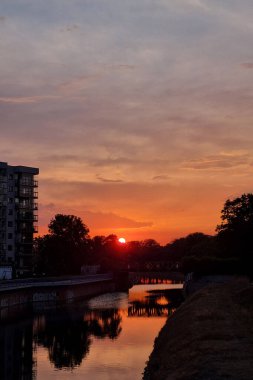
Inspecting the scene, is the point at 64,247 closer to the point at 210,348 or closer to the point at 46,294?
the point at 46,294

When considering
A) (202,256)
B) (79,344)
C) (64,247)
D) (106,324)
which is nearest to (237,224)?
(106,324)

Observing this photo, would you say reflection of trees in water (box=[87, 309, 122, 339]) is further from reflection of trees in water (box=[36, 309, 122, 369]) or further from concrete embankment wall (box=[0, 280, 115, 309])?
concrete embankment wall (box=[0, 280, 115, 309])

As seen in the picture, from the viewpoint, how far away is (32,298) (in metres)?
121

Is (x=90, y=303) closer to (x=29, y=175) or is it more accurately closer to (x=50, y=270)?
(x=50, y=270)

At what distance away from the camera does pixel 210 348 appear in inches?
1553

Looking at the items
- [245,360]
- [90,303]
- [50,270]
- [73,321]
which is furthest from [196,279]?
[245,360]

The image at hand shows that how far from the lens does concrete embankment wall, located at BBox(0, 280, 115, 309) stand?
107m

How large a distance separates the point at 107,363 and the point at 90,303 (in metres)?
72.5

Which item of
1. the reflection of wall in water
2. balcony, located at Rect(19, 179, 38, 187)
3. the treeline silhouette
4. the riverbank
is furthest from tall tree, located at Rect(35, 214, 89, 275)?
the riverbank

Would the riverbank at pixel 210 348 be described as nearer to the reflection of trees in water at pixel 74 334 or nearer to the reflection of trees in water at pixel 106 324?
the reflection of trees in water at pixel 74 334

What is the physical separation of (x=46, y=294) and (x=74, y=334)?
1965 inches

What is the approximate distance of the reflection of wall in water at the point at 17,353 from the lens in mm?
50250

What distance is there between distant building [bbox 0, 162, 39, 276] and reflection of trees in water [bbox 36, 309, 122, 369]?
267 feet

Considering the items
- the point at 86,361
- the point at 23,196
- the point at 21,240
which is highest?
the point at 23,196
